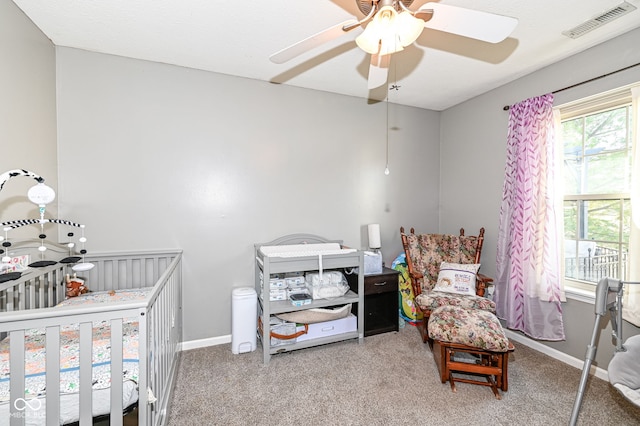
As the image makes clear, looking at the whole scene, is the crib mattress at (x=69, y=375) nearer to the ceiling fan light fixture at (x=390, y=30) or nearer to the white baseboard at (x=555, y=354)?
the ceiling fan light fixture at (x=390, y=30)

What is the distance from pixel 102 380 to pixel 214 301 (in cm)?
142

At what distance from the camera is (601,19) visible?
69.6 inches

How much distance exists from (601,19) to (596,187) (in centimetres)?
121

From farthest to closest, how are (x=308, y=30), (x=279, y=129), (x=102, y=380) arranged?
(x=279, y=129) < (x=308, y=30) < (x=102, y=380)

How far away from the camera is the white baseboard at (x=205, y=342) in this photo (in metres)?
2.49

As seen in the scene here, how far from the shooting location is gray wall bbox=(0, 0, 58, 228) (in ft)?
5.29

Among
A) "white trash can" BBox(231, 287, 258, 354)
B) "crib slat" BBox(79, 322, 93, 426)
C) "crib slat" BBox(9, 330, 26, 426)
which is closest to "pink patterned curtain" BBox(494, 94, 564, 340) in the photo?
"white trash can" BBox(231, 287, 258, 354)

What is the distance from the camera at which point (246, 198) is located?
267 cm

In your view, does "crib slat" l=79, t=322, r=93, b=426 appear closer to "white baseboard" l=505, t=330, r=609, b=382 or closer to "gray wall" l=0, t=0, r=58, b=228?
"gray wall" l=0, t=0, r=58, b=228

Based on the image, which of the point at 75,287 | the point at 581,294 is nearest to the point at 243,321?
the point at 75,287

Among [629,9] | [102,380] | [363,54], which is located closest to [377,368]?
[102,380]

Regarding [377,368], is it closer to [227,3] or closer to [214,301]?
[214,301]

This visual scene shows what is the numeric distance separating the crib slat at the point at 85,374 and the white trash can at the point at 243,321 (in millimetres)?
1346

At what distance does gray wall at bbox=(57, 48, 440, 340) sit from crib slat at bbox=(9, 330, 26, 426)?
1.47 meters
